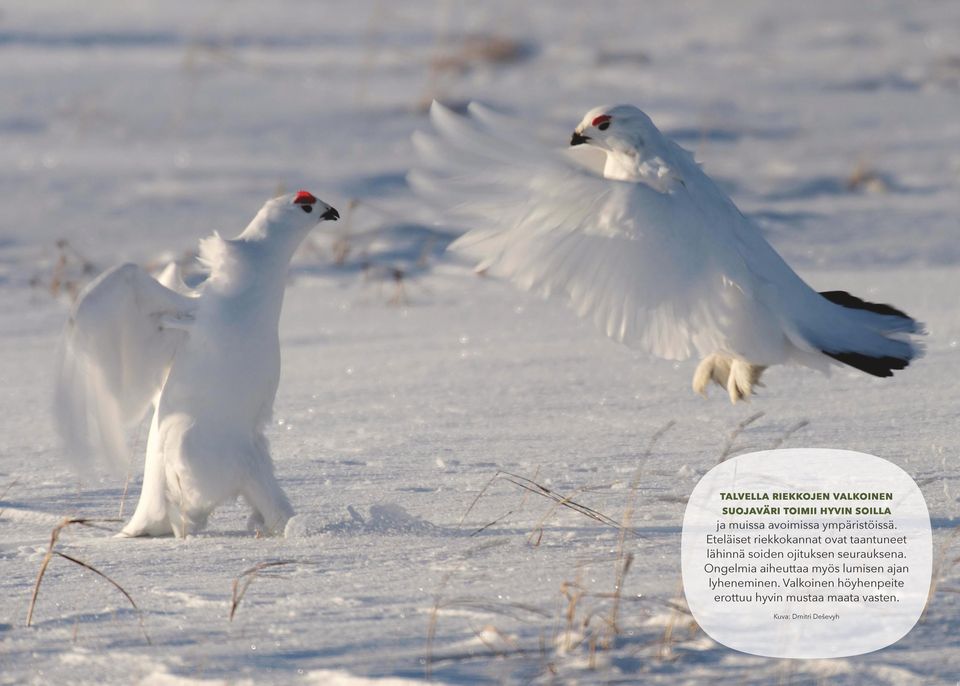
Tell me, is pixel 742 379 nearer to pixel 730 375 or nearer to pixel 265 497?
pixel 730 375

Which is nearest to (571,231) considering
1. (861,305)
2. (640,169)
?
(640,169)

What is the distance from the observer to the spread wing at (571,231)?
9.68ft

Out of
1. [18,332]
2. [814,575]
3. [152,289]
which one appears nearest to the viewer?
[814,575]

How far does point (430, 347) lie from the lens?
14.4 feet

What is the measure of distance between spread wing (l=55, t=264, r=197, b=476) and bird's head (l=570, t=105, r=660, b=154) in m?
1.10

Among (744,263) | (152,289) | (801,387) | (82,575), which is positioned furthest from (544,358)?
(82,575)

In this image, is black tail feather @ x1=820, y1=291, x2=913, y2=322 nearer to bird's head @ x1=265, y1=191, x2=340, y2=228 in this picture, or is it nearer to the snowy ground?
the snowy ground

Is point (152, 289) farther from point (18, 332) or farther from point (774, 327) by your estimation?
point (18, 332)

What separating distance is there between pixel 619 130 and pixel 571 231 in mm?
548

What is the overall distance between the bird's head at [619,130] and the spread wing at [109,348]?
110cm

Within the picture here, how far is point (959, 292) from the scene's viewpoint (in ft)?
16.0

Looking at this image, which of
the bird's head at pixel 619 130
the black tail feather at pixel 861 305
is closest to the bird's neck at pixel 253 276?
the bird's head at pixel 619 130

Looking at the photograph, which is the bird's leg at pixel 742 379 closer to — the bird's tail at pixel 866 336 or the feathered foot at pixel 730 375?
the feathered foot at pixel 730 375

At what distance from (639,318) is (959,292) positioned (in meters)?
2.32
